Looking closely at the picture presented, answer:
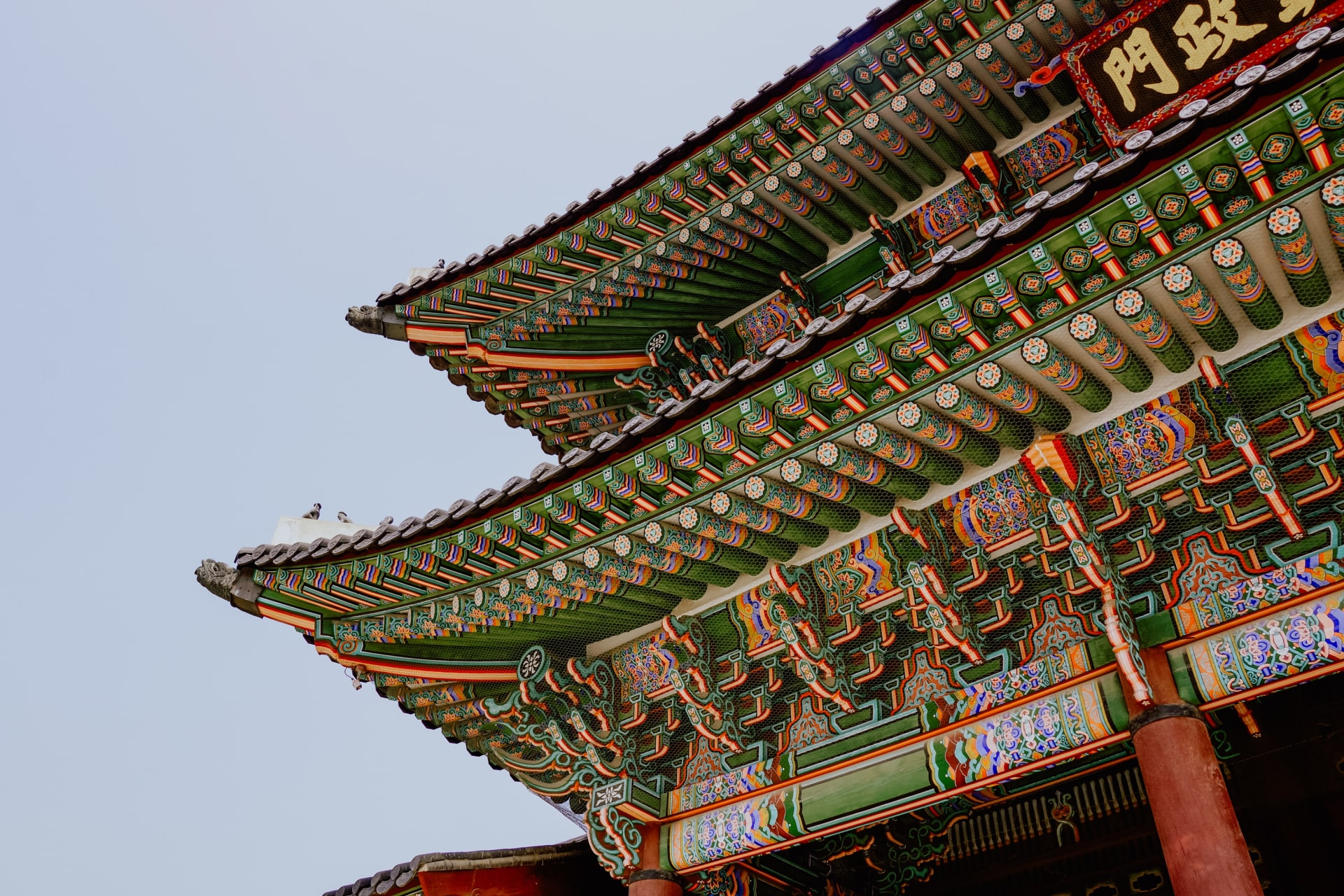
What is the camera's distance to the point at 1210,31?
21.1 ft

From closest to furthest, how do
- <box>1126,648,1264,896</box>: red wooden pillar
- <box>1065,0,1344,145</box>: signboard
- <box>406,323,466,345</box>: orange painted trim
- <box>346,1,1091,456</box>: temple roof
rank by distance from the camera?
<box>1126,648,1264,896</box>: red wooden pillar < <box>1065,0,1344,145</box>: signboard < <box>346,1,1091,456</box>: temple roof < <box>406,323,466,345</box>: orange painted trim

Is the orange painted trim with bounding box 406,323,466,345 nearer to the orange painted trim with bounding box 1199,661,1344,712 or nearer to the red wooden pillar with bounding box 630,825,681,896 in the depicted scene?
the red wooden pillar with bounding box 630,825,681,896

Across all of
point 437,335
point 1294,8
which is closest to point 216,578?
point 437,335

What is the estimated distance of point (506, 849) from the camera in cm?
682

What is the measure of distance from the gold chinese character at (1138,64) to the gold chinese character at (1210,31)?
14 cm

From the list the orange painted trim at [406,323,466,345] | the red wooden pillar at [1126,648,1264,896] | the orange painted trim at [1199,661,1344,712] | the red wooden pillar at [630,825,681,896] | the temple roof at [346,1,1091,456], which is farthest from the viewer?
the orange painted trim at [406,323,466,345]

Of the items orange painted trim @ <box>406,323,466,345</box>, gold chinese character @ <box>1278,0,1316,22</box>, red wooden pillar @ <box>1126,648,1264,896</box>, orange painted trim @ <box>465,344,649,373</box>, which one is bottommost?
red wooden pillar @ <box>1126,648,1264,896</box>

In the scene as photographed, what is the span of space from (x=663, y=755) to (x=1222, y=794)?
325cm

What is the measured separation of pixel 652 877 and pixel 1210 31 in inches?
253

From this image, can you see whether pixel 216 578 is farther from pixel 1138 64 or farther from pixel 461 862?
pixel 1138 64

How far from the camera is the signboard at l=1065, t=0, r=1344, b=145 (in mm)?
6250

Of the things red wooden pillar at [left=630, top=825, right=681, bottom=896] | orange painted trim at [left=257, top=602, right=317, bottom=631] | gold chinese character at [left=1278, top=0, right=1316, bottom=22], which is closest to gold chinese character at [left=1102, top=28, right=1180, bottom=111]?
gold chinese character at [left=1278, top=0, right=1316, bottom=22]

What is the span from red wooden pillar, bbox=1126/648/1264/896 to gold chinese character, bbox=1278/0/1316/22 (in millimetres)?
4175

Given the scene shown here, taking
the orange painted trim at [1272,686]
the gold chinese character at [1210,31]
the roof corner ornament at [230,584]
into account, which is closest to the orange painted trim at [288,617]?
the roof corner ornament at [230,584]
